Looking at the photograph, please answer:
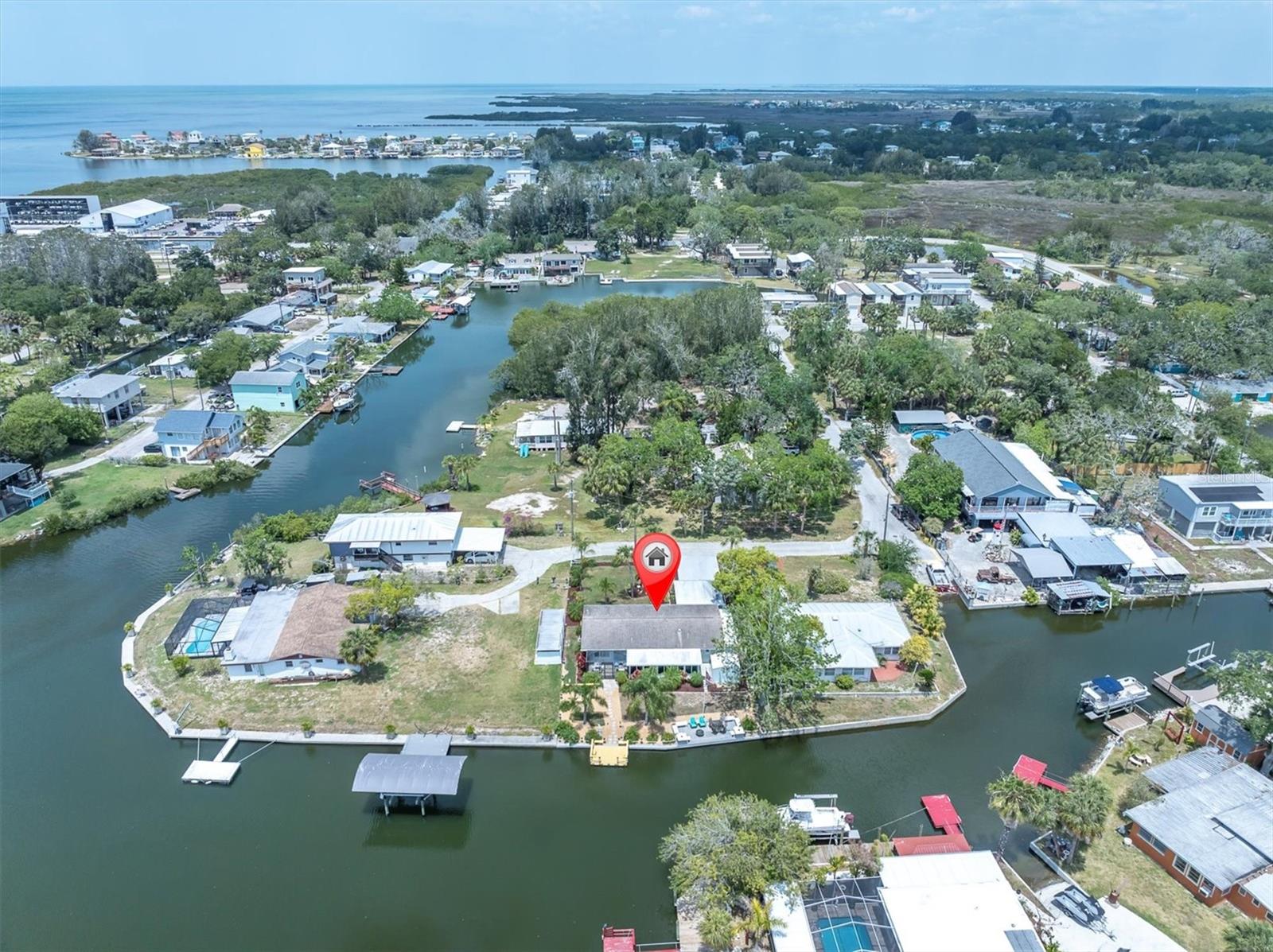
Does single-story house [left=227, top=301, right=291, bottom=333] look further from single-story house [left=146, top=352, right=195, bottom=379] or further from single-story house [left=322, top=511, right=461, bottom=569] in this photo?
single-story house [left=322, top=511, right=461, bottom=569]

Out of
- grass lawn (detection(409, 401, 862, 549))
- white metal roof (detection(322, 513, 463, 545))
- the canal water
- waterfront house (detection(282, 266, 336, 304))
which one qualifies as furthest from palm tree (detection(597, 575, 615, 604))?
waterfront house (detection(282, 266, 336, 304))

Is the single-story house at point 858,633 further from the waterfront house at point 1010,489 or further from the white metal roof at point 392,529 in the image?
the white metal roof at point 392,529

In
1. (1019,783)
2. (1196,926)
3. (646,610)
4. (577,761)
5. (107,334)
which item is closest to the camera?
(1196,926)

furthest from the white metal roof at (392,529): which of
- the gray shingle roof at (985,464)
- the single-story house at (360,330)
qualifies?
the single-story house at (360,330)

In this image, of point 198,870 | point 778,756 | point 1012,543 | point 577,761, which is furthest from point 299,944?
point 1012,543

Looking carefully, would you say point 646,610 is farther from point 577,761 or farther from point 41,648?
point 41,648

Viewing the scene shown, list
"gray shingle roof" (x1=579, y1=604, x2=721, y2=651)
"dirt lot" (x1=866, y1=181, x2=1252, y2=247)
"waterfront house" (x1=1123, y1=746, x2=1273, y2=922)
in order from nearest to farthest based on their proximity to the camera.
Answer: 1. "waterfront house" (x1=1123, y1=746, x2=1273, y2=922)
2. "gray shingle roof" (x1=579, y1=604, x2=721, y2=651)
3. "dirt lot" (x1=866, y1=181, x2=1252, y2=247)
